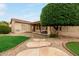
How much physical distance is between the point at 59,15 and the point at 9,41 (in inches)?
32.1

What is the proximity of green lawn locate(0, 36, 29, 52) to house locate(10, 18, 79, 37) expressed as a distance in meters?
0.11

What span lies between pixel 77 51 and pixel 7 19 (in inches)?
43.8

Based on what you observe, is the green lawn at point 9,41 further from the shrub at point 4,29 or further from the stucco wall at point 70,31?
the stucco wall at point 70,31

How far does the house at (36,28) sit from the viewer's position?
2758 mm

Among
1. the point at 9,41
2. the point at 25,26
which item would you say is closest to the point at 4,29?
the point at 9,41

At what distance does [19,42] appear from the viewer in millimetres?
2727

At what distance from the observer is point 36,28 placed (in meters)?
2.75

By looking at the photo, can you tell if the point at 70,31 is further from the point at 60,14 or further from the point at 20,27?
the point at 20,27

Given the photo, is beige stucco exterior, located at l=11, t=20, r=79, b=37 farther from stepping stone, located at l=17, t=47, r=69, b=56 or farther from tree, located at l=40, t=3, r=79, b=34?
stepping stone, located at l=17, t=47, r=69, b=56

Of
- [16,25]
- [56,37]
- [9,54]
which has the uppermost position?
[16,25]

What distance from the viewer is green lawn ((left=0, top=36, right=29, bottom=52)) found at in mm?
2684

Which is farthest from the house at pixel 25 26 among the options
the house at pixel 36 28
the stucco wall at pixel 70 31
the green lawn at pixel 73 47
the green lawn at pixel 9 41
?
the green lawn at pixel 73 47

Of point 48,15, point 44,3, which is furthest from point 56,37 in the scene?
point 44,3

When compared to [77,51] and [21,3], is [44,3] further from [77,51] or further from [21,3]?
[77,51]
